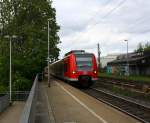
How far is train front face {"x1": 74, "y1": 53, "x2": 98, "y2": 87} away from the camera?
37312mm

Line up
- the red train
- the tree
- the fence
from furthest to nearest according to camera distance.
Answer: the tree < the fence < the red train

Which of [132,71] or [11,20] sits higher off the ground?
[11,20]

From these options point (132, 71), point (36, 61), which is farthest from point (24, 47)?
point (132, 71)

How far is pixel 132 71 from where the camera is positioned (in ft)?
277

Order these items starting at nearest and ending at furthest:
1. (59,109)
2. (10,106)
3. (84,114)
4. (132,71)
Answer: (84,114) < (59,109) < (10,106) < (132,71)

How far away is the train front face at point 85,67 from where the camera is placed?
37.3 meters

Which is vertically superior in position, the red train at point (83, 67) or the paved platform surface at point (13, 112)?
the red train at point (83, 67)

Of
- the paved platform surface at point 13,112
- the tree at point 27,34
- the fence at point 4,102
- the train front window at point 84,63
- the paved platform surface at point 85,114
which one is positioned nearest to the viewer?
the paved platform surface at point 85,114

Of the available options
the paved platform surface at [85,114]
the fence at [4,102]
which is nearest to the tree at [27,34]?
the fence at [4,102]

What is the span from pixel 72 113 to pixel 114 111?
76.0 inches

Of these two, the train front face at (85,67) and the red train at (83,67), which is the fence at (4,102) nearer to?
the red train at (83,67)

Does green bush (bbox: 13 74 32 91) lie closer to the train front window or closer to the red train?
the red train

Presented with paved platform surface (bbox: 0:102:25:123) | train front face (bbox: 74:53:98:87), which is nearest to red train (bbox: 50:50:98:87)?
train front face (bbox: 74:53:98:87)

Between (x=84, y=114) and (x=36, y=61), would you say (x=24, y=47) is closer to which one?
(x=36, y=61)
